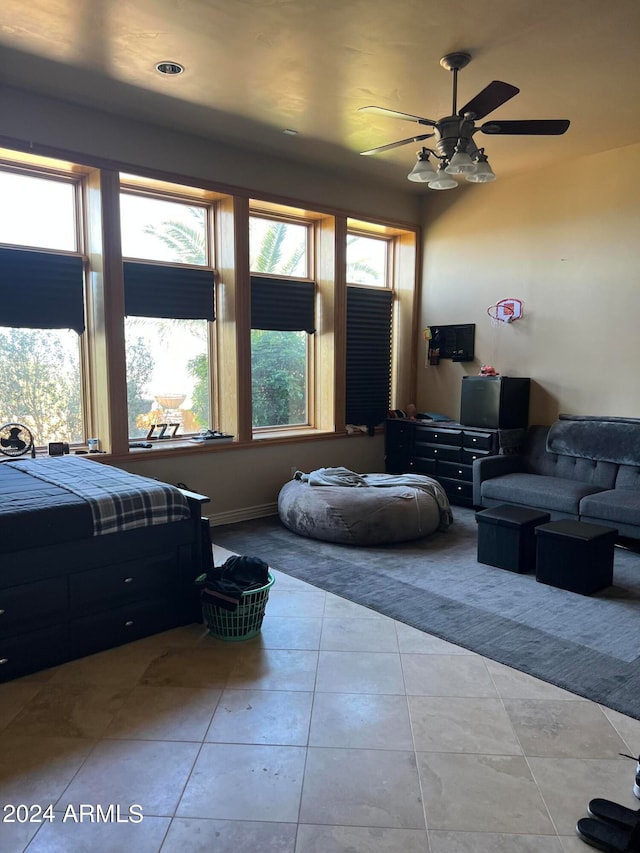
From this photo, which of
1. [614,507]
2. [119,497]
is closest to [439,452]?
[614,507]

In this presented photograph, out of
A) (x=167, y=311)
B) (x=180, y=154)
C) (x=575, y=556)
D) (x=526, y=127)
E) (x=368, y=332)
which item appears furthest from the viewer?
(x=368, y=332)

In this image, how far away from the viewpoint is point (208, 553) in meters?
3.27

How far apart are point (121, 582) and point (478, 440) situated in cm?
373

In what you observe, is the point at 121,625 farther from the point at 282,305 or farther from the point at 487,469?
the point at 282,305

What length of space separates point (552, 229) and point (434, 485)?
271 centimetres

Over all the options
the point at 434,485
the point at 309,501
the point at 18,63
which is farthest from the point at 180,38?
the point at 434,485

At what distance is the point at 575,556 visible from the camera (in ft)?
11.9

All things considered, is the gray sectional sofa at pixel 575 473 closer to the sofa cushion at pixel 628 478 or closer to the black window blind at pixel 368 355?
the sofa cushion at pixel 628 478

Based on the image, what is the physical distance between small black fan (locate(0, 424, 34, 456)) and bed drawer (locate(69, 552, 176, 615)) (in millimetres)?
1720

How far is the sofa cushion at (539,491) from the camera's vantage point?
4.63 m

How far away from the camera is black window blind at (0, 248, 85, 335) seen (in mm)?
A: 4135

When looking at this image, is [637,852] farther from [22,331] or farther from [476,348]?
[476,348]

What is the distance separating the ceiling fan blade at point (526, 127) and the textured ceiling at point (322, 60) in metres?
0.49

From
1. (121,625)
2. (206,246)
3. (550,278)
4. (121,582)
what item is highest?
(206,246)
